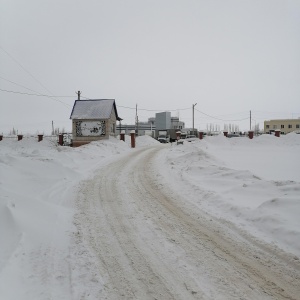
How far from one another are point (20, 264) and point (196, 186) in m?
6.35

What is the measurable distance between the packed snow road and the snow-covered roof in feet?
80.8

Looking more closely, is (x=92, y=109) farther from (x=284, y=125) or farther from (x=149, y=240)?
(x=284, y=125)

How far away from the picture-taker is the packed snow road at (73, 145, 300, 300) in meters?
3.44

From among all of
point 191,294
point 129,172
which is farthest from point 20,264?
point 129,172

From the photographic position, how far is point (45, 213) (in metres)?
6.16

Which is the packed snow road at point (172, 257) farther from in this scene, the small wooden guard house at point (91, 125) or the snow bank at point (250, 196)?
the small wooden guard house at point (91, 125)

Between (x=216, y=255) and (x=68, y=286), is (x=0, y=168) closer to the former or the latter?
(x=68, y=286)

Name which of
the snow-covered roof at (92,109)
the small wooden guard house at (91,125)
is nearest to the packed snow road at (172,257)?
the small wooden guard house at (91,125)

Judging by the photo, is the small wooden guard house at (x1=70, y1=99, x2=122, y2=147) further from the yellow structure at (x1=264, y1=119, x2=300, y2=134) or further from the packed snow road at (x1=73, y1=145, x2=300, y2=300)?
the yellow structure at (x1=264, y1=119, x2=300, y2=134)

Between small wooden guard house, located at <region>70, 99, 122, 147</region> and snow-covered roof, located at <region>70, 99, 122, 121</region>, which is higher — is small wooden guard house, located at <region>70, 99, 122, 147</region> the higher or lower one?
the lower one

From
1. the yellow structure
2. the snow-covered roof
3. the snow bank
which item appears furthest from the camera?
the yellow structure

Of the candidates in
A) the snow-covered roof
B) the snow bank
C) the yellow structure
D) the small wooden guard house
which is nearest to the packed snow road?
the snow bank

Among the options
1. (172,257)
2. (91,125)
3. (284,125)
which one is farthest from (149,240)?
(284,125)

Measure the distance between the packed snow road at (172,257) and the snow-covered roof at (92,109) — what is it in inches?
970
